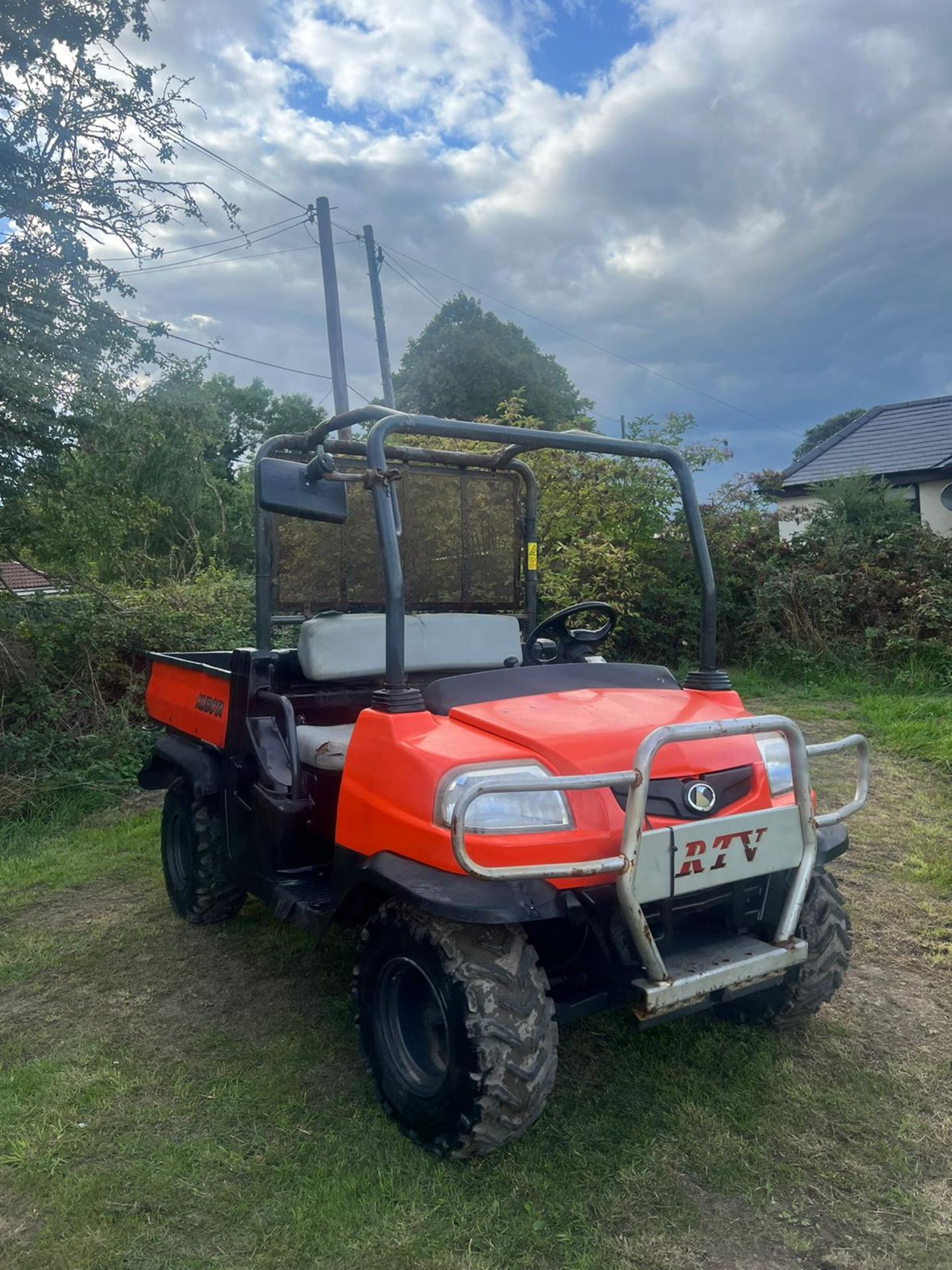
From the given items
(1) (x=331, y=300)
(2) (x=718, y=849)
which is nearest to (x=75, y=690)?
(2) (x=718, y=849)

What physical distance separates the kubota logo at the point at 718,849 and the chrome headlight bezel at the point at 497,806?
0.97 ft

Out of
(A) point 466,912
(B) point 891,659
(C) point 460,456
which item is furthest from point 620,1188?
(B) point 891,659

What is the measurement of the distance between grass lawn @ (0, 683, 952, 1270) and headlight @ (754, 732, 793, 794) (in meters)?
0.87

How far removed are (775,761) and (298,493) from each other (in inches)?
63.9

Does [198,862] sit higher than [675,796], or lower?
lower

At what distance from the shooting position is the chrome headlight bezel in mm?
2229

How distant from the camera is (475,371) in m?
30.8

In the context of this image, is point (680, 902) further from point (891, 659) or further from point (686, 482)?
point (891, 659)

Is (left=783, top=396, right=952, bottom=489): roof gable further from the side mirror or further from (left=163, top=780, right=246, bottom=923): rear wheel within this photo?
the side mirror

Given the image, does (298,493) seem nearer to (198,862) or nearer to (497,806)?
(497,806)

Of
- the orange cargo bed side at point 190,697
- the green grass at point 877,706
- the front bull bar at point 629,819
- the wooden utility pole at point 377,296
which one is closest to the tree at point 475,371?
the wooden utility pole at point 377,296

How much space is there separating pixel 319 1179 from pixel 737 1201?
3.43 ft

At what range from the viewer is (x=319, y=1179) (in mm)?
2324

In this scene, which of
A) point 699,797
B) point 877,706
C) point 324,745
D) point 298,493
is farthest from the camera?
point 877,706
